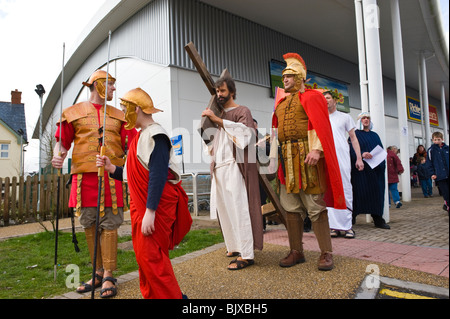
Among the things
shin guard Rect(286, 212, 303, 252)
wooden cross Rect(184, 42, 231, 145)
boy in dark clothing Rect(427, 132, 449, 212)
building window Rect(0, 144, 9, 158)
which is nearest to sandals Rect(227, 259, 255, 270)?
shin guard Rect(286, 212, 303, 252)

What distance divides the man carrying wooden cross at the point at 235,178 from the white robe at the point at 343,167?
162 cm

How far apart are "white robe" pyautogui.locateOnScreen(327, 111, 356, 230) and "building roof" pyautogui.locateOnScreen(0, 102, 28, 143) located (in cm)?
3007

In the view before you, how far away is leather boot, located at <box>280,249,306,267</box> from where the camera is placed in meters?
2.90

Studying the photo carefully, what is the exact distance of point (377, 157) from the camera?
4.82m

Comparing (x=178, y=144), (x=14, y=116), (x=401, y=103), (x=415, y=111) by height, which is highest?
(x=14, y=116)

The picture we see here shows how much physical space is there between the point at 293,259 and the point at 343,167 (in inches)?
72.9

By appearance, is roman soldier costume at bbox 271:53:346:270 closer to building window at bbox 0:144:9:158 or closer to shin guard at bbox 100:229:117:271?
shin guard at bbox 100:229:117:271

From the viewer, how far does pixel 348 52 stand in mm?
16656

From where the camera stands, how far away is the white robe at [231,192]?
2.92 meters

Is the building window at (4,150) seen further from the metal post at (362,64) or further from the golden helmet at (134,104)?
the golden helmet at (134,104)

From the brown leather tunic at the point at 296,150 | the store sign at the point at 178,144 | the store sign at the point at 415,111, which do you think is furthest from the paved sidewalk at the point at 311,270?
the store sign at the point at 415,111

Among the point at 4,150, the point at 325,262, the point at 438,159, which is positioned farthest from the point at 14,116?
the point at 325,262

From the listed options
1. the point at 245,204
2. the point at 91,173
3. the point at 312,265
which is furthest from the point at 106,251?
the point at 312,265

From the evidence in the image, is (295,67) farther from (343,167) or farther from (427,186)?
(427,186)
